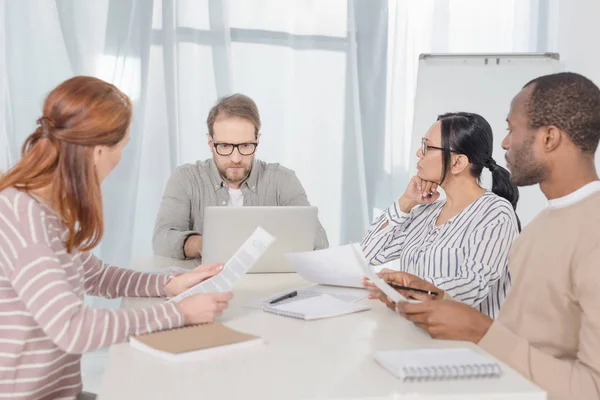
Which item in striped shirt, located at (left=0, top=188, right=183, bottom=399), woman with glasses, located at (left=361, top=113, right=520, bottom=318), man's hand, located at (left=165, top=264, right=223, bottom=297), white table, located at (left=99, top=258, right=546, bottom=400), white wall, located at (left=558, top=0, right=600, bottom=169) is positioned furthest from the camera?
white wall, located at (left=558, top=0, right=600, bottom=169)

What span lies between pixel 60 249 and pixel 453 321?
82 cm

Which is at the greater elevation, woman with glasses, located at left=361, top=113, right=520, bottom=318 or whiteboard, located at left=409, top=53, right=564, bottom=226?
whiteboard, located at left=409, top=53, right=564, bottom=226

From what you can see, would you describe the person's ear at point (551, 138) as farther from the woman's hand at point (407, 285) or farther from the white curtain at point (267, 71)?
the white curtain at point (267, 71)

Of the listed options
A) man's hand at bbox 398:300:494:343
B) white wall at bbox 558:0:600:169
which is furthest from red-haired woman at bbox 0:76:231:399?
white wall at bbox 558:0:600:169

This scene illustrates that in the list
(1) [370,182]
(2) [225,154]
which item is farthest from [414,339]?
(1) [370,182]

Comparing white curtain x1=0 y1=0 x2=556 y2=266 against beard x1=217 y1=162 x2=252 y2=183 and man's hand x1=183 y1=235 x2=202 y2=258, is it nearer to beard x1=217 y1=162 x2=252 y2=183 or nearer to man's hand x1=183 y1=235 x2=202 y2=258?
beard x1=217 y1=162 x2=252 y2=183

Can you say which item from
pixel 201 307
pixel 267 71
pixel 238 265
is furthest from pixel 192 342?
pixel 267 71

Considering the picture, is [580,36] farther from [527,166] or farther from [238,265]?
[238,265]

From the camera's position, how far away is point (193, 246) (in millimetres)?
2686

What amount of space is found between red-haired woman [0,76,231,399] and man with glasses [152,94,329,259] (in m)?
1.32

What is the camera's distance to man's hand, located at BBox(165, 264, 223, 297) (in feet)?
6.08

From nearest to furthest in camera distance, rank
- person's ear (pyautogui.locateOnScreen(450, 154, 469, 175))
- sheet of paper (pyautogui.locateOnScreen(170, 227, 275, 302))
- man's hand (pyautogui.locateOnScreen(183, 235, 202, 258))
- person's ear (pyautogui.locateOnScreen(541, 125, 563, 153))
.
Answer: person's ear (pyautogui.locateOnScreen(541, 125, 563, 153)), sheet of paper (pyautogui.locateOnScreen(170, 227, 275, 302)), person's ear (pyautogui.locateOnScreen(450, 154, 469, 175)), man's hand (pyautogui.locateOnScreen(183, 235, 202, 258))

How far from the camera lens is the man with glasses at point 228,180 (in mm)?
2990

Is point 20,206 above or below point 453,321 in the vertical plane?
above
